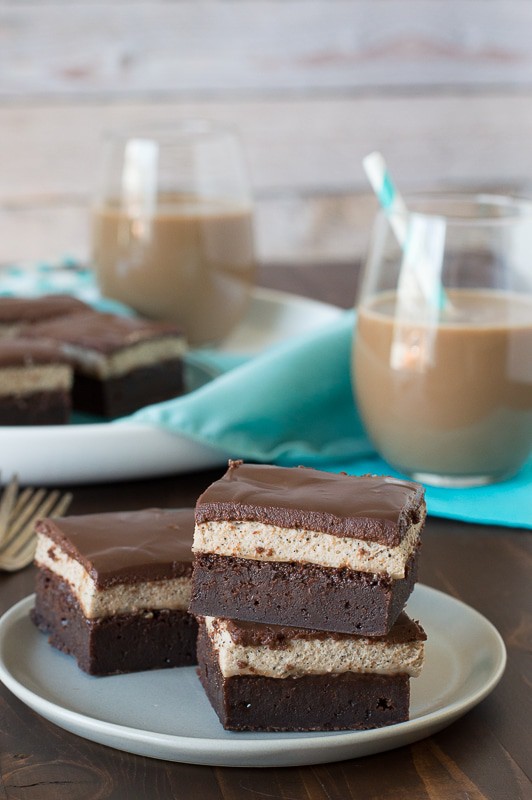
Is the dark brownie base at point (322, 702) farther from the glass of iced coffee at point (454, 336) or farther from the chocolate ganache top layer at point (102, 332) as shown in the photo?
the chocolate ganache top layer at point (102, 332)

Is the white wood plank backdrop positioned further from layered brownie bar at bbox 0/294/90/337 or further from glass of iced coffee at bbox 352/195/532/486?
glass of iced coffee at bbox 352/195/532/486

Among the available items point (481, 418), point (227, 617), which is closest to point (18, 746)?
point (227, 617)

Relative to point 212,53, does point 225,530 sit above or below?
below

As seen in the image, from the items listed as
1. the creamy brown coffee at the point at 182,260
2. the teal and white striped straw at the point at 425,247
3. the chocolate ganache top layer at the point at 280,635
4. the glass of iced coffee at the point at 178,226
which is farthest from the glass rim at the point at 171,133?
the chocolate ganache top layer at the point at 280,635

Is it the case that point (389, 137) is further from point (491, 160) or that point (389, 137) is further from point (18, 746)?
point (18, 746)

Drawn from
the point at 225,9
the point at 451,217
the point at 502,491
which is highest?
the point at 225,9

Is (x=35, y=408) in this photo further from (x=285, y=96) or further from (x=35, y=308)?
(x=285, y=96)
